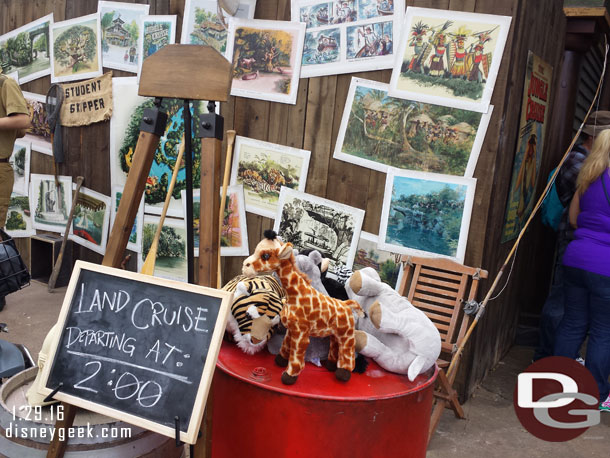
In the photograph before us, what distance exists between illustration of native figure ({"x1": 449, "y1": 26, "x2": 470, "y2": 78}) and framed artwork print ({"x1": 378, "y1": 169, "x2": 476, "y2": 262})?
64 centimetres

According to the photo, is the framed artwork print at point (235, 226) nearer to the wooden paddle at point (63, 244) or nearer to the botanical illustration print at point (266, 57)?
the botanical illustration print at point (266, 57)

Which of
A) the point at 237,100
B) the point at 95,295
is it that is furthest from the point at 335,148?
the point at 95,295

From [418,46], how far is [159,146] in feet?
7.67

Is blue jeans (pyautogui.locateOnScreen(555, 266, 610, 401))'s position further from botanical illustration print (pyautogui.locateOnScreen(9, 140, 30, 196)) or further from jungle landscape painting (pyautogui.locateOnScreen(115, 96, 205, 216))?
botanical illustration print (pyautogui.locateOnScreen(9, 140, 30, 196))

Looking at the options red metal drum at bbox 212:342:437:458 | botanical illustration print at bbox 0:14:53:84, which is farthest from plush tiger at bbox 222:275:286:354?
botanical illustration print at bbox 0:14:53:84

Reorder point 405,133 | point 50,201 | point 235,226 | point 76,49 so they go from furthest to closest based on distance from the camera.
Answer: point 50,201, point 76,49, point 235,226, point 405,133

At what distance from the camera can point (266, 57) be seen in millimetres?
3906

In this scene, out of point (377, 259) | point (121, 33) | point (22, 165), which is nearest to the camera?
point (377, 259)

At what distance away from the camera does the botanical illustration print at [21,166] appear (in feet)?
18.7

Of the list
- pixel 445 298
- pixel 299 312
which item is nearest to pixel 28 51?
pixel 445 298

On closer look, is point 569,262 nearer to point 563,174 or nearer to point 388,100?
point 563,174

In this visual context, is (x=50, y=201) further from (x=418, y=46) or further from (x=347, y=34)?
(x=418, y=46)

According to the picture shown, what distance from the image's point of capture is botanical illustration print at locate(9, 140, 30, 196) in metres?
5.71

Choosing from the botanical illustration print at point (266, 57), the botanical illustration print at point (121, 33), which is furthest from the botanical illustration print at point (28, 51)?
the botanical illustration print at point (266, 57)
